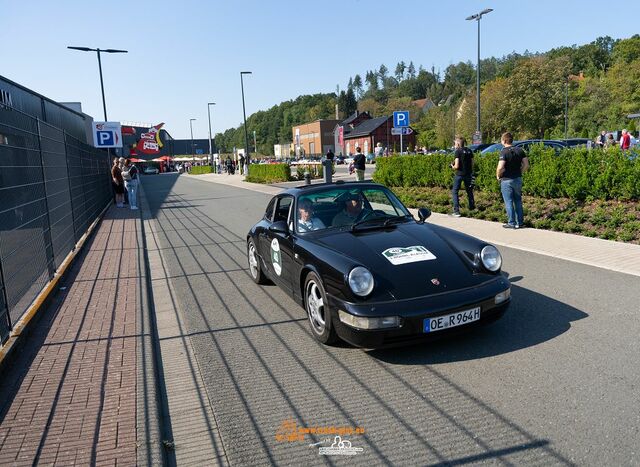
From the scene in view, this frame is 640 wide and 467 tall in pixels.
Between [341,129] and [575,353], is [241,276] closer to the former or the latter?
[575,353]

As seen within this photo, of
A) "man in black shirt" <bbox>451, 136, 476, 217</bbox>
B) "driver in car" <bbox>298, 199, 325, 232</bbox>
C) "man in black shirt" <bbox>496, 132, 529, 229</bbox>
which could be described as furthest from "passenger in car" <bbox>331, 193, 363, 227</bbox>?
"man in black shirt" <bbox>451, 136, 476, 217</bbox>

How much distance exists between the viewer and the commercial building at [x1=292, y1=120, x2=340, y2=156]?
121 meters

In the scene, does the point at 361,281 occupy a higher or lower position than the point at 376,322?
higher

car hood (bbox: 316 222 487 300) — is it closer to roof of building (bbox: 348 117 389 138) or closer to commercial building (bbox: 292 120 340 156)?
roof of building (bbox: 348 117 389 138)

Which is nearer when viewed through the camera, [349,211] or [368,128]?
[349,211]

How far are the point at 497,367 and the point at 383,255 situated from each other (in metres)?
1.29

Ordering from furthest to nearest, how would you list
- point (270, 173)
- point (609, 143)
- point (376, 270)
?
point (270, 173), point (609, 143), point (376, 270)

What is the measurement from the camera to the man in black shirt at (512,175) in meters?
9.73

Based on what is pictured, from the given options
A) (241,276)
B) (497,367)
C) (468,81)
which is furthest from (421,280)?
(468,81)

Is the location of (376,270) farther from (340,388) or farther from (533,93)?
(533,93)

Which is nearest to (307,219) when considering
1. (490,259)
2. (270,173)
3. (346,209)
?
(346,209)

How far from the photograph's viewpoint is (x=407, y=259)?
4371mm

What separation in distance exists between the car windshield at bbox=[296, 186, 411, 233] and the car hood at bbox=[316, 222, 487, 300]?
0.95 ft

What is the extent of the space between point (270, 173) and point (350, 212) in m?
28.5
